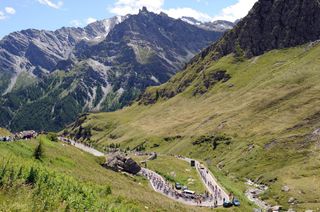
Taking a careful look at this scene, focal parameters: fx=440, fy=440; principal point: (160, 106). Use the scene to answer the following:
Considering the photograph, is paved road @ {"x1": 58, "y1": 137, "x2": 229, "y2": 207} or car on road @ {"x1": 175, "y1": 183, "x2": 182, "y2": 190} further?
car on road @ {"x1": 175, "y1": 183, "x2": 182, "y2": 190}

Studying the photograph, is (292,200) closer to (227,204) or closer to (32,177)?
(227,204)

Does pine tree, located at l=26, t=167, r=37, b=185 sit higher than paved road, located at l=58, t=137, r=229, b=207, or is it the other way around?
pine tree, located at l=26, t=167, r=37, b=185

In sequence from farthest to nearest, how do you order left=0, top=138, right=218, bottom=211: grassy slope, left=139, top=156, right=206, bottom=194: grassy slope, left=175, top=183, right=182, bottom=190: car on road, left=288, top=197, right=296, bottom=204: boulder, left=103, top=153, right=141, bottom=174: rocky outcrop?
left=139, top=156, right=206, bottom=194: grassy slope < left=288, top=197, right=296, bottom=204: boulder < left=175, top=183, right=182, bottom=190: car on road < left=103, top=153, right=141, bottom=174: rocky outcrop < left=0, top=138, right=218, bottom=211: grassy slope

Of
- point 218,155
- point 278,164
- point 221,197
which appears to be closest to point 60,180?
point 221,197

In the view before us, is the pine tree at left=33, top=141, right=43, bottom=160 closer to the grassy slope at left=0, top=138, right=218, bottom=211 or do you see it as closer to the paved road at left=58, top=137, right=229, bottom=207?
the grassy slope at left=0, top=138, right=218, bottom=211

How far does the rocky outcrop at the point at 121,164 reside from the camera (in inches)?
4055

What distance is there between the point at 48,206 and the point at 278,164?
11253 centimetres

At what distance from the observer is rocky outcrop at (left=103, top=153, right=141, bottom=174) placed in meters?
103

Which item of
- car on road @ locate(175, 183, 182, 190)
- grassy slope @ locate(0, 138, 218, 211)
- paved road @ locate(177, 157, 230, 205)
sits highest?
grassy slope @ locate(0, 138, 218, 211)

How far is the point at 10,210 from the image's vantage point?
96.8 ft

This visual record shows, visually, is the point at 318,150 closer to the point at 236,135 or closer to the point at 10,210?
the point at 236,135

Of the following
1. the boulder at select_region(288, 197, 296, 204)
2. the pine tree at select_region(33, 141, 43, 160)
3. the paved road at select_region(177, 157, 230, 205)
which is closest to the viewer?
the pine tree at select_region(33, 141, 43, 160)

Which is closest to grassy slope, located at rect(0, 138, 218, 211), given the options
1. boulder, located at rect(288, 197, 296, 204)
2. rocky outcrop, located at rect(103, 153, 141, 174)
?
rocky outcrop, located at rect(103, 153, 141, 174)

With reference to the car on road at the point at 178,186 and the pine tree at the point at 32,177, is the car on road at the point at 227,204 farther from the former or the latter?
the pine tree at the point at 32,177
